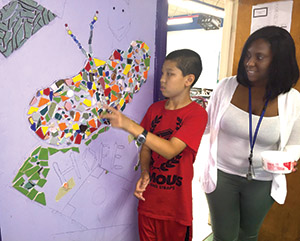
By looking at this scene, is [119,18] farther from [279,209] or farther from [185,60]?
[279,209]

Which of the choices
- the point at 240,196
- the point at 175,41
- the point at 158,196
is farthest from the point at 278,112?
the point at 175,41

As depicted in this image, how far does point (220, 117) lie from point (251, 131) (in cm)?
18

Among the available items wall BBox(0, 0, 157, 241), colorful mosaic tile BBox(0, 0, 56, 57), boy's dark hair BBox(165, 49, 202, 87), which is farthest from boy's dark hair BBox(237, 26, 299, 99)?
colorful mosaic tile BBox(0, 0, 56, 57)

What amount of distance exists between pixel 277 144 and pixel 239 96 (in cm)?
34

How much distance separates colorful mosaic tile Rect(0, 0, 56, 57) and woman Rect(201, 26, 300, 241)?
100 cm

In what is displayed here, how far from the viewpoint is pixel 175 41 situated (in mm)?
9734

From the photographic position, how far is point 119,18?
1.23m

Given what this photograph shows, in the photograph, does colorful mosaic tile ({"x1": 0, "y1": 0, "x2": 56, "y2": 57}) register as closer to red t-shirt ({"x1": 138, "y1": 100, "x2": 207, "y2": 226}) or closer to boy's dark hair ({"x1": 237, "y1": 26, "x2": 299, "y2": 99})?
red t-shirt ({"x1": 138, "y1": 100, "x2": 207, "y2": 226})

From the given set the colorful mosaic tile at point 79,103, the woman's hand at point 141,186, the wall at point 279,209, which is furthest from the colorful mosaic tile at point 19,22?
the wall at point 279,209

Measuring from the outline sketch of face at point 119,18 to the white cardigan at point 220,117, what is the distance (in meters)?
0.65

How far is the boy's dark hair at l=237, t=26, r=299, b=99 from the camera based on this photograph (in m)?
1.34

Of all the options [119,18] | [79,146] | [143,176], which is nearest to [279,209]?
[143,176]

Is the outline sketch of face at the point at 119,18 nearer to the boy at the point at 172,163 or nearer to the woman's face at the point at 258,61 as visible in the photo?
the boy at the point at 172,163

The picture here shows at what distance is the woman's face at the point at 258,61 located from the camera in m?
1.35
